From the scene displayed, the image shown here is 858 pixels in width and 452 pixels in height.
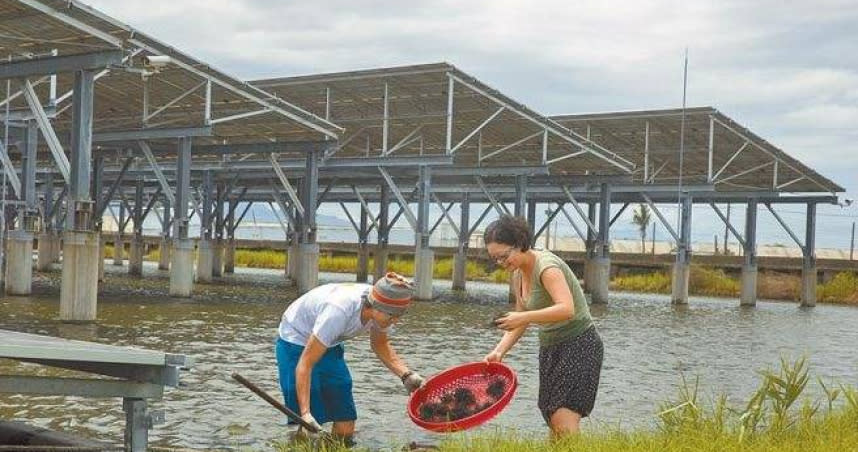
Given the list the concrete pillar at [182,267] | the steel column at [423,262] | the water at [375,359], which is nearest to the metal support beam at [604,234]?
the water at [375,359]

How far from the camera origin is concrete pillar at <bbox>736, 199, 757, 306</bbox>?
4147cm

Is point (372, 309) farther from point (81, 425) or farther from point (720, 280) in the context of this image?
point (720, 280)

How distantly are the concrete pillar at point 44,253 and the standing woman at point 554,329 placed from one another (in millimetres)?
34670

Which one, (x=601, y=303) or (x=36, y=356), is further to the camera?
(x=601, y=303)

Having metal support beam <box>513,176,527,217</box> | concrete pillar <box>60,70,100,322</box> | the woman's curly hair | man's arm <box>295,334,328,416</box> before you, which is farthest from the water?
metal support beam <box>513,176,527,217</box>

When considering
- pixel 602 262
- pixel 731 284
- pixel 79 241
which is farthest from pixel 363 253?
pixel 79 241

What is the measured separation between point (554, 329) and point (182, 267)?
2176cm

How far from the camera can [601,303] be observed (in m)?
36.5

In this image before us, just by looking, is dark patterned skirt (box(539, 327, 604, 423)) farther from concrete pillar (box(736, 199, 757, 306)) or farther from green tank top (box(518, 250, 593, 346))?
concrete pillar (box(736, 199, 757, 306))

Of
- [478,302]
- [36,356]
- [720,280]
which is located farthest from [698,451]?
[720,280]

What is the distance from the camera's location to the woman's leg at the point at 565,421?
705cm

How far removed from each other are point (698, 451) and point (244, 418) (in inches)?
187

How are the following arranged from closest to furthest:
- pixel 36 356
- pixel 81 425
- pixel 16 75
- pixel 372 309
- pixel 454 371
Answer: pixel 36 356 → pixel 372 309 → pixel 454 371 → pixel 81 425 → pixel 16 75

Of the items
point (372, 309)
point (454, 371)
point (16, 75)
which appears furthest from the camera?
point (16, 75)
